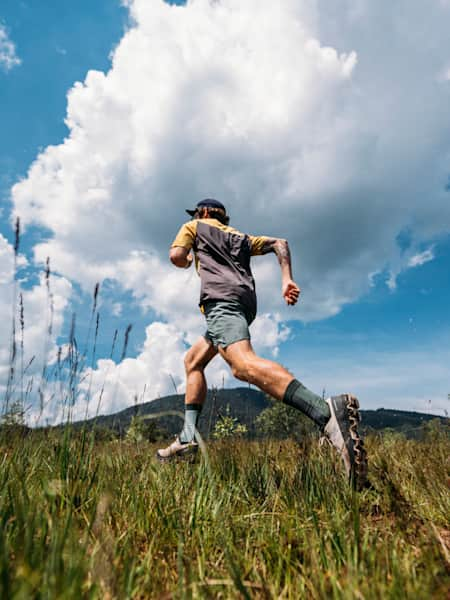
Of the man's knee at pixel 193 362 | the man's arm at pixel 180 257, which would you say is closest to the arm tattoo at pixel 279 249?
the man's arm at pixel 180 257

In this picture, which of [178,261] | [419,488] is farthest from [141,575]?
[178,261]

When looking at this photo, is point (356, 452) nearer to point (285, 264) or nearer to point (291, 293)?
point (291, 293)

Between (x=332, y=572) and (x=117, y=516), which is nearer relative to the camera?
(x=332, y=572)

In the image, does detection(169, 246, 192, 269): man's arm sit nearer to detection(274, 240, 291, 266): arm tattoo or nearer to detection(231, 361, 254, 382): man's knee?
detection(274, 240, 291, 266): arm tattoo

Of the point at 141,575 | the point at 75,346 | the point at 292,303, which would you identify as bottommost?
the point at 141,575

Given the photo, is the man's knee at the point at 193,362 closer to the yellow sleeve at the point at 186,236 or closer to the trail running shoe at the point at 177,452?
the trail running shoe at the point at 177,452

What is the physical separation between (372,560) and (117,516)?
1.18 meters

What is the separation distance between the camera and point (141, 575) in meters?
1.42

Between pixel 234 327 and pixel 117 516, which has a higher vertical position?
pixel 234 327

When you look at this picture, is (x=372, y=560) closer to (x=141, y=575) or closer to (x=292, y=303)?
(x=141, y=575)

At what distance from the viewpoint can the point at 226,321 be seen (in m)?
3.48

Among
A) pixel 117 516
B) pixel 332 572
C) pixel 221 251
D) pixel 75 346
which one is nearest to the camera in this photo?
pixel 332 572

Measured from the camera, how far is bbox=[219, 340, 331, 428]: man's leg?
113 inches

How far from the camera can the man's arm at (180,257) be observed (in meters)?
3.92
